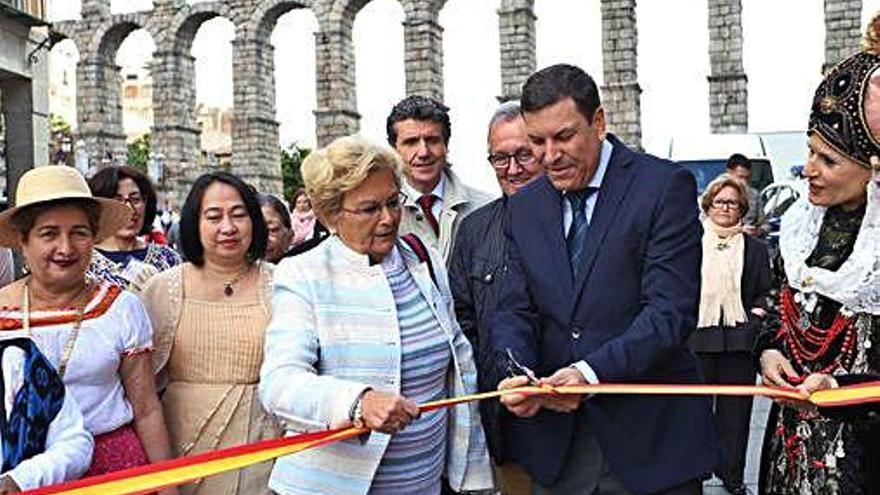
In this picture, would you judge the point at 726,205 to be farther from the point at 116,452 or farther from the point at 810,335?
the point at 116,452

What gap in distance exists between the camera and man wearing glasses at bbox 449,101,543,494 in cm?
371

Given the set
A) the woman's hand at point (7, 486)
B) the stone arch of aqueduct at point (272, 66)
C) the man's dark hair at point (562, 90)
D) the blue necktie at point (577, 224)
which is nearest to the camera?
the woman's hand at point (7, 486)

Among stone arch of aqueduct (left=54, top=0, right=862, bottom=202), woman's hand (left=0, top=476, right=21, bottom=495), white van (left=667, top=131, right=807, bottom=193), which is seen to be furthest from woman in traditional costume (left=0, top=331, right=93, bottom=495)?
stone arch of aqueduct (left=54, top=0, right=862, bottom=202)

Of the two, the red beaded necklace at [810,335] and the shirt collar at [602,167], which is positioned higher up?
the shirt collar at [602,167]

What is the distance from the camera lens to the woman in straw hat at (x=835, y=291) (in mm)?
3217

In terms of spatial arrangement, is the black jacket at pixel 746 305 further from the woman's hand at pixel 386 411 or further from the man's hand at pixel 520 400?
the woman's hand at pixel 386 411

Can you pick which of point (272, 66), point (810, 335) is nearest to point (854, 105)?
point (810, 335)

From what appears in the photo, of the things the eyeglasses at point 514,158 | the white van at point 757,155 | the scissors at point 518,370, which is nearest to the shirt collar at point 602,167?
the scissors at point 518,370

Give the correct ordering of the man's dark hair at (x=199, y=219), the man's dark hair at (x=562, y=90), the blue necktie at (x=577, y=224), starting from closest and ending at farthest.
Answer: the man's dark hair at (x=562, y=90) → the blue necktie at (x=577, y=224) → the man's dark hair at (x=199, y=219)

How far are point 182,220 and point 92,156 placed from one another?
35.7 m

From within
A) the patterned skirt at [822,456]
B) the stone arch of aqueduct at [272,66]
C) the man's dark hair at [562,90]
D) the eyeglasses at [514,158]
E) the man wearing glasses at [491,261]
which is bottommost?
the patterned skirt at [822,456]

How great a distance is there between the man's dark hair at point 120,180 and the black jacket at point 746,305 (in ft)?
11.5

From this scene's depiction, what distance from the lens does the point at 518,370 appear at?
319cm

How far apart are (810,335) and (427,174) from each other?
6.76ft
